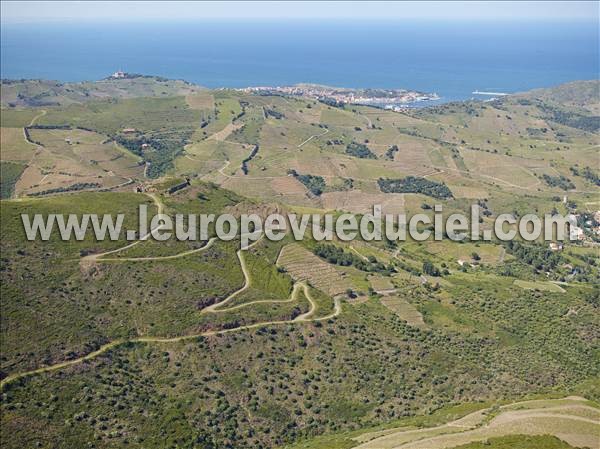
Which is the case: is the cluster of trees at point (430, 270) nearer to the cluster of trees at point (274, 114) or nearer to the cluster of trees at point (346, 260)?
the cluster of trees at point (346, 260)

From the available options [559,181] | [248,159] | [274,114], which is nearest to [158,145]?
[248,159]

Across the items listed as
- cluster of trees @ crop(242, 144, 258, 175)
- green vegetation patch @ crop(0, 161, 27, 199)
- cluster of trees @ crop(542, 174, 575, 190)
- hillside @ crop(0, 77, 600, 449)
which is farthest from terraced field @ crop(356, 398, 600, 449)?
cluster of trees @ crop(542, 174, 575, 190)

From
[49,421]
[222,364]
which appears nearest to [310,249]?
[222,364]

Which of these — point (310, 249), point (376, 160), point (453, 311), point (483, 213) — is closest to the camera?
point (453, 311)

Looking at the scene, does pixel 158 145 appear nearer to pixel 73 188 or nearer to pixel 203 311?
pixel 73 188

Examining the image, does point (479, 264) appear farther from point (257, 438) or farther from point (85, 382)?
point (85, 382)

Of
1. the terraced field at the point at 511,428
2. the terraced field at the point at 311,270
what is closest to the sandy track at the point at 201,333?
the terraced field at the point at 311,270
